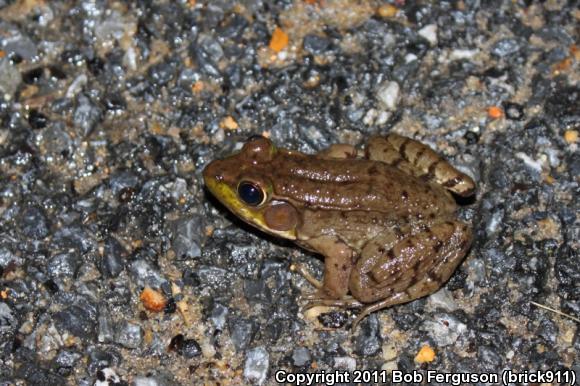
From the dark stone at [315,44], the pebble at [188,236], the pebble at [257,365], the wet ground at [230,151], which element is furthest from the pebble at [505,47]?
the pebble at [257,365]

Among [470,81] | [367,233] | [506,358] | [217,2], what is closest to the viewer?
[506,358]

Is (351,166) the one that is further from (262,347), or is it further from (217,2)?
(217,2)

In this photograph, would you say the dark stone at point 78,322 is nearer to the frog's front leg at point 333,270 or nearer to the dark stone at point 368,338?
the frog's front leg at point 333,270

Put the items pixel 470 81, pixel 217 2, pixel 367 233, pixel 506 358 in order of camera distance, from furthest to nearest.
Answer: pixel 217 2 → pixel 470 81 → pixel 367 233 → pixel 506 358

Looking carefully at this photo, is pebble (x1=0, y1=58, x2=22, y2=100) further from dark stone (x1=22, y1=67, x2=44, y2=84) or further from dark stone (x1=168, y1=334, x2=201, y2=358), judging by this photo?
dark stone (x1=168, y1=334, x2=201, y2=358)

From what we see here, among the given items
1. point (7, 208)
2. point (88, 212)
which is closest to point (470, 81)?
point (88, 212)
